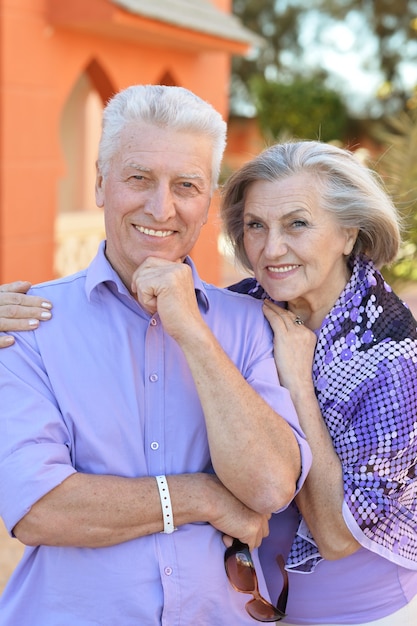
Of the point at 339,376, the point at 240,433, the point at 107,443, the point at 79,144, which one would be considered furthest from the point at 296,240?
the point at 79,144

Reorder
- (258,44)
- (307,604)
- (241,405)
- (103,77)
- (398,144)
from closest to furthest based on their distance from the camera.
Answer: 1. (241,405)
2. (307,604)
3. (398,144)
4. (103,77)
5. (258,44)

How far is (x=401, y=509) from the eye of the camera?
2.54 metres

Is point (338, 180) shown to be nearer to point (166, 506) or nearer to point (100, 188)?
point (100, 188)

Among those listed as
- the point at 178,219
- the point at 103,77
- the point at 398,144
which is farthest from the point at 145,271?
the point at 103,77

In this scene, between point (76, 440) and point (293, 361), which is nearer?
point (76, 440)

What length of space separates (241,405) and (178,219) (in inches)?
21.0

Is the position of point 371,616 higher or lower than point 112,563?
lower

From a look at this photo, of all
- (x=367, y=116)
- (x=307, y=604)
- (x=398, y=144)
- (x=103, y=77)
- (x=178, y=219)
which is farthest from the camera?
(x=367, y=116)

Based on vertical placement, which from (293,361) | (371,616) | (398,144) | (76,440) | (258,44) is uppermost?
(258,44)

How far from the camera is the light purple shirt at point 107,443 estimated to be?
7.34 feet

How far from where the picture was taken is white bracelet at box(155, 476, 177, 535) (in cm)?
222

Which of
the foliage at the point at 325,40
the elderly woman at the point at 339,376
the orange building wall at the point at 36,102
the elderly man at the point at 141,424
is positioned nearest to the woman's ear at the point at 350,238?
the elderly woman at the point at 339,376

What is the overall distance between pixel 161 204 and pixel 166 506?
0.75 metres

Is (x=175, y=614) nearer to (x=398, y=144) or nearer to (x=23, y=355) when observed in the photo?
(x=23, y=355)
